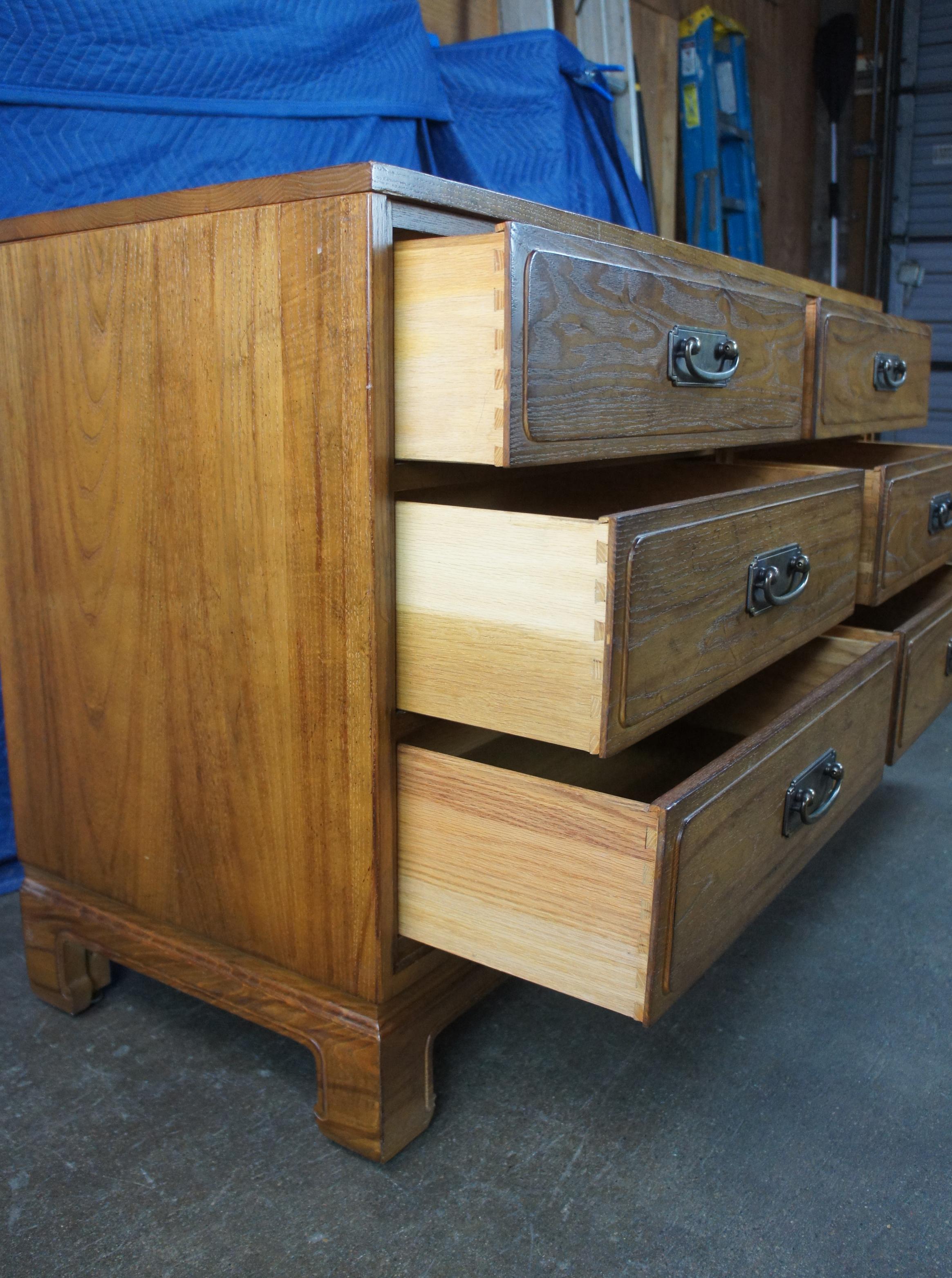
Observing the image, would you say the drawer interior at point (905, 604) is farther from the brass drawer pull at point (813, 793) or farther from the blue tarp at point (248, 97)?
the blue tarp at point (248, 97)

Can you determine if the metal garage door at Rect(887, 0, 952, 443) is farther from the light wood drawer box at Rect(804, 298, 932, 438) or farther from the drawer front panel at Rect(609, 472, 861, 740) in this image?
the drawer front panel at Rect(609, 472, 861, 740)

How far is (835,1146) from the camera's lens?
879 mm

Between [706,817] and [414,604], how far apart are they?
254 millimetres

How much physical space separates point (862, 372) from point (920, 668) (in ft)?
1.23

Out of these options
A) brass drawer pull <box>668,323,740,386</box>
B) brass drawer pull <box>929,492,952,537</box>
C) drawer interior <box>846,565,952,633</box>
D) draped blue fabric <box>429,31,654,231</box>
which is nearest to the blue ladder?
draped blue fabric <box>429,31,654,231</box>

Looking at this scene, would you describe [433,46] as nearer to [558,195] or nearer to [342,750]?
[558,195]

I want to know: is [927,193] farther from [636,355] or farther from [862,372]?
[636,355]

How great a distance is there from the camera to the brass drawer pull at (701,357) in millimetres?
845

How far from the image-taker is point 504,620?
704 mm

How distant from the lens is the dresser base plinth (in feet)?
2.74

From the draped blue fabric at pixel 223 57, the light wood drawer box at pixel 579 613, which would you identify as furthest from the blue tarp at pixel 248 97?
the light wood drawer box at pixel 579 613

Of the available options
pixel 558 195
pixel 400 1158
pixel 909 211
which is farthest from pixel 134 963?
pixel 909 211

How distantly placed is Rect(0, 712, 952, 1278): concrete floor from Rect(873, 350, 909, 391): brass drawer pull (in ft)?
2.37

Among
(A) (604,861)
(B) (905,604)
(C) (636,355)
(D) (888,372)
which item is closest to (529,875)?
(A) (604,861)
